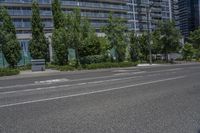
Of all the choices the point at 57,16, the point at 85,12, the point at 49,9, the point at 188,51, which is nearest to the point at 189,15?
the point at 85,12

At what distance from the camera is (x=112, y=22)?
39719 mm

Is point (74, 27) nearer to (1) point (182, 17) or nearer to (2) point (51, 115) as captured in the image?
(2) point (51, 115)

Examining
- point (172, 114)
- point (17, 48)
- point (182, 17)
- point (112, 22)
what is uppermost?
point (182, 17)

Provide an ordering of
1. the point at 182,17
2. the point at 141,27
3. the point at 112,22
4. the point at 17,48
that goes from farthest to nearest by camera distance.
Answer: the point at 182,17
the point at 141,27
the point at 112,22
the point at 17,48

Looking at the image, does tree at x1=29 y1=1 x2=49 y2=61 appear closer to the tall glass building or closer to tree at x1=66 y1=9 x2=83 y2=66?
the tall glass building

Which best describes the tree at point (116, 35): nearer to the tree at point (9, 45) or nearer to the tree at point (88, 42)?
the tree at point (88, 42)

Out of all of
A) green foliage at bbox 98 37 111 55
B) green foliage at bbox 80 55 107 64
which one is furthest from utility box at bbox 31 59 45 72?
green foliage at bbox 98 37 111 55

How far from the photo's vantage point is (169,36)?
47844 mm

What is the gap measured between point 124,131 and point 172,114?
6.16 feet

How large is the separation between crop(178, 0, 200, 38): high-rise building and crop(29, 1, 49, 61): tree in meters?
93.1

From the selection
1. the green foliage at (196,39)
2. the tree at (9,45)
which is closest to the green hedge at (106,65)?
the tree at (9,45)

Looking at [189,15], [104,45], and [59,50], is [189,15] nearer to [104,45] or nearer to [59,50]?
[104,45]

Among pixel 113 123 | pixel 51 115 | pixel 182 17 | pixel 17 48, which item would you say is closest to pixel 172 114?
pixel 113 123

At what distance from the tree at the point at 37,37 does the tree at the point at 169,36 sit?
20.5m
